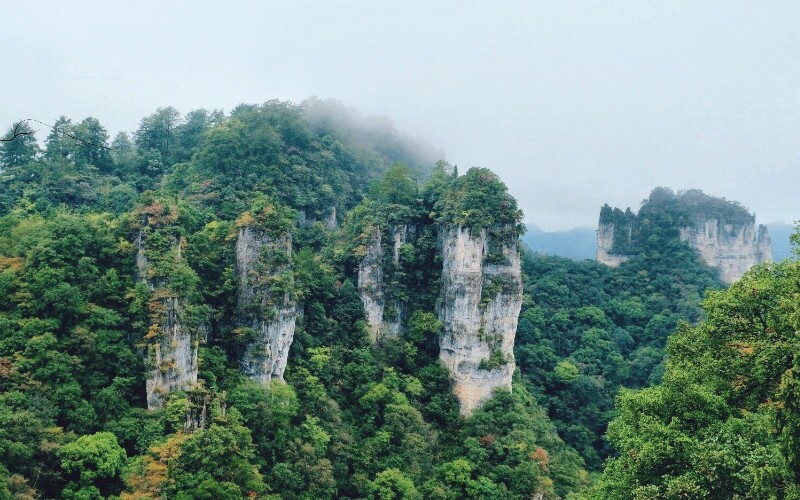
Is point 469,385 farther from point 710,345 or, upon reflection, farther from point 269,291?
point 710,345

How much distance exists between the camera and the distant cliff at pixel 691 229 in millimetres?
61438

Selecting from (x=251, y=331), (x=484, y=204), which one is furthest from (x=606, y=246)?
(x=251, y=331)

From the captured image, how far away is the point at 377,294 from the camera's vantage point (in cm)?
3391

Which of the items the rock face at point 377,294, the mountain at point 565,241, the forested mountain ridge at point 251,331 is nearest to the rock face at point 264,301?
the forested mountain ridge at point 251,331

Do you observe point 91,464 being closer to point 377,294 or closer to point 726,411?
point 726,411

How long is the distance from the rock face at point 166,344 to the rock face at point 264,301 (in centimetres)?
357

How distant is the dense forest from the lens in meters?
11.4

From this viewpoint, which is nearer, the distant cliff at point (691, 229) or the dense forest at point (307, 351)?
the dense forest at point (307, 351)

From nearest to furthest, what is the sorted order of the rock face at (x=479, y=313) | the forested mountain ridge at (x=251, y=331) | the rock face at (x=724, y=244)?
the forested mountain ridge at (x=251, y=331) → the rock face at (x=479, y=313) → the rock face at (x=724, y=244)

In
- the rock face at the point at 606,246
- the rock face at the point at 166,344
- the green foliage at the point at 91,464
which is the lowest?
the green foliage at the point at 91,464

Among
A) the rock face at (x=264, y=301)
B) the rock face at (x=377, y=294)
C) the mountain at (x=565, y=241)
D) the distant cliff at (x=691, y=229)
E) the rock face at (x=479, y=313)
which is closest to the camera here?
the rock face at (x=264, y=301)

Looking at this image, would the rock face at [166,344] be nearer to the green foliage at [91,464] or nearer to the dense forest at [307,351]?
the dense forest at [307,351]

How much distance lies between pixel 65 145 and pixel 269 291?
2107 centimetres

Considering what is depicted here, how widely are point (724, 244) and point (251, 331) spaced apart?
5598 cm
